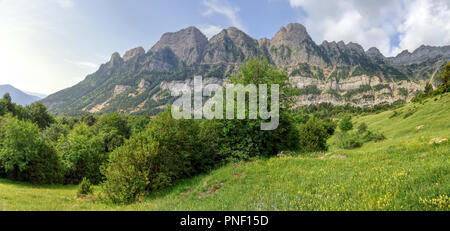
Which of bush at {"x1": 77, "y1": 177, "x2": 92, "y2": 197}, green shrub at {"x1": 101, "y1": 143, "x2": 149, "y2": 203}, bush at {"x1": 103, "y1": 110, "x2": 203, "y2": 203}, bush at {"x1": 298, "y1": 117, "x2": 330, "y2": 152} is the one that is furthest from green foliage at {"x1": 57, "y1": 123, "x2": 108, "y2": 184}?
bush at {"x1": 298, "y1": 117, "x2": 330, "y2": 152}

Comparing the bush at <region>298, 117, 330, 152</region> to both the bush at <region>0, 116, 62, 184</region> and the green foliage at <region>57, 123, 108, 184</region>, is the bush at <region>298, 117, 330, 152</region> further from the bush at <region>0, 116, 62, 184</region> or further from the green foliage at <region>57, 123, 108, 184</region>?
the bush at <region>0, 116, 62, 184</region>

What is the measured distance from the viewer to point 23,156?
3012 cm

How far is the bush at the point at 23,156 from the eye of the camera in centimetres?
2912

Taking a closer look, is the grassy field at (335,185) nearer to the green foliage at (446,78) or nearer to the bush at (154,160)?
the bush at (154,160)

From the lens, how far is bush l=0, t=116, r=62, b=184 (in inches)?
1147

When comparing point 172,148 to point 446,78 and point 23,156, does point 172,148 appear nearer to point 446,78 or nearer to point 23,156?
point 23,156

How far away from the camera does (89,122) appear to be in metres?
100

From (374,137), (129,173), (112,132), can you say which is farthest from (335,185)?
(112,132)

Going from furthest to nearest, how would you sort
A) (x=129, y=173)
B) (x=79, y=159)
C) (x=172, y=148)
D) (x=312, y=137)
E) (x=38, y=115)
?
(x=38, y=115), (x=79, y=159), (x=312, y=137), (x=172, y=148), (x=129, y=173)

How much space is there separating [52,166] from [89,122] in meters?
79.7

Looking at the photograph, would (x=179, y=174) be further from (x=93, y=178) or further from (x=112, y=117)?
(x=112, y=117)
